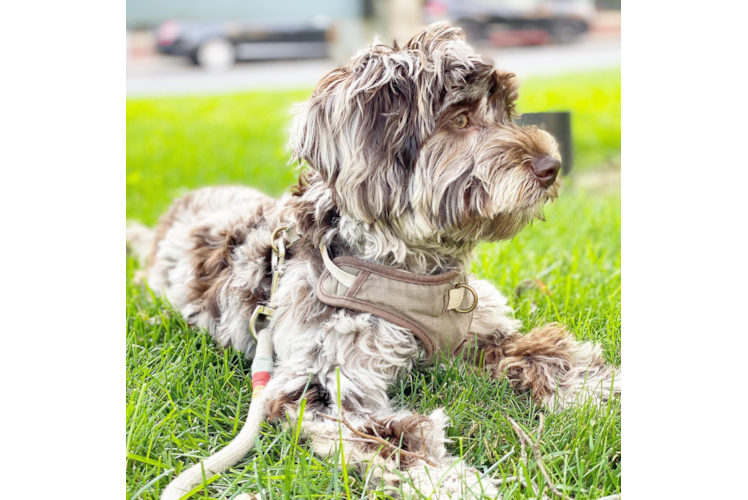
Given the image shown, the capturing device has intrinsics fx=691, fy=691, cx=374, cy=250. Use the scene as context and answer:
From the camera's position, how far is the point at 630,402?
1775 mm

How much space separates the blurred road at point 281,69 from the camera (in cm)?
1520

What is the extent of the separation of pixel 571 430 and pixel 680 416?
92cm

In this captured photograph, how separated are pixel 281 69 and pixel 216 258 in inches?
641

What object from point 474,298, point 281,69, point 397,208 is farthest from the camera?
point 281,69

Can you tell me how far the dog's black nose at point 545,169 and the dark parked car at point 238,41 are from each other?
60.3ft

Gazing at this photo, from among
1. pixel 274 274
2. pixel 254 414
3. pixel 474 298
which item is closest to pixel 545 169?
pixel 474 298

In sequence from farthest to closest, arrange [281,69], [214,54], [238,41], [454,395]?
[238,41], [214,54], [281,69], [454,395]

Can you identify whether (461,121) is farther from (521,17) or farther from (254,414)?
(521,17)

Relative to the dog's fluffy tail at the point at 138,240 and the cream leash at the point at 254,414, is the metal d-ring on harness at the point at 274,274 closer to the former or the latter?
the cream leash at the point at 254,414

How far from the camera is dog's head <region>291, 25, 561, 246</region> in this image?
2.70m

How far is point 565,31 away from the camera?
20.5 metres

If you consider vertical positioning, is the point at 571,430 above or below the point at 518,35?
below
